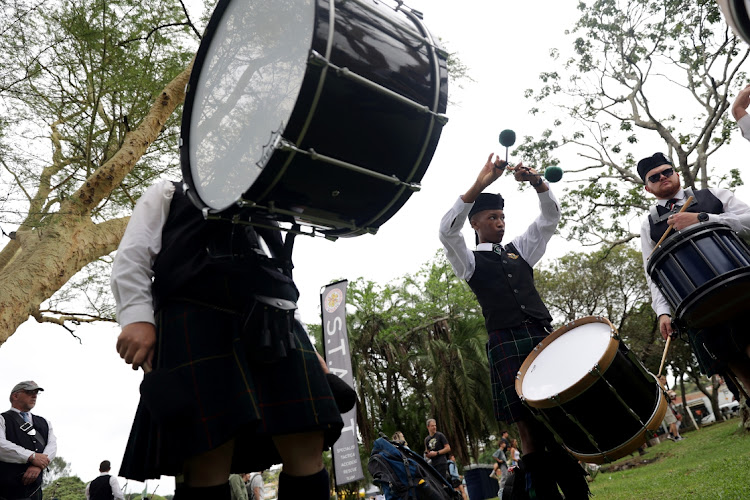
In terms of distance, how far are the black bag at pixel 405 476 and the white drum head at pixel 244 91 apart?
5.55 m

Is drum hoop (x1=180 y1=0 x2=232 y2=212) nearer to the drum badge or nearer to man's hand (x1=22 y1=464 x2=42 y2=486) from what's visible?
man's hand (x1=22 y1=464 x2=42 y2=486)

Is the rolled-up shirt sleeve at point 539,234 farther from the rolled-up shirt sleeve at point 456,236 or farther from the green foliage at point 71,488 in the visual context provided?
the green foliage at point 71,488

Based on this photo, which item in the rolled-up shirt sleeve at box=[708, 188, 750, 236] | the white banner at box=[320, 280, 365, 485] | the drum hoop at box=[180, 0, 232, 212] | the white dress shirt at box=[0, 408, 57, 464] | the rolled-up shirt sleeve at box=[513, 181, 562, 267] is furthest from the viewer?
the white banner at box=[320, 280, 365, 485]

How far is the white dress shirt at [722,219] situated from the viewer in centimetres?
293

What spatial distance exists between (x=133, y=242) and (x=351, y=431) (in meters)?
10.3

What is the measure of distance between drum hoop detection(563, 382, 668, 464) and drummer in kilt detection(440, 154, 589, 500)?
1.15ft

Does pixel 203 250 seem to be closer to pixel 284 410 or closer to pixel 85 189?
pixel 284 410

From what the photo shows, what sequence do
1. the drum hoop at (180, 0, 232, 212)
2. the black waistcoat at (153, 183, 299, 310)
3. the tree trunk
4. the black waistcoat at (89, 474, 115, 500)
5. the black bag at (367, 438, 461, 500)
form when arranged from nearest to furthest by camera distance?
the black waistcoat at (153, 183, 299, 310), the drum hoop at (180, 0, 232, 212), the black bag at (367, 438, 461, 500), the tree trunk, the black waistcoat at (89, 474, 115, 500)

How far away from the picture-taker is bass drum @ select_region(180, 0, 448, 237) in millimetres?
1537

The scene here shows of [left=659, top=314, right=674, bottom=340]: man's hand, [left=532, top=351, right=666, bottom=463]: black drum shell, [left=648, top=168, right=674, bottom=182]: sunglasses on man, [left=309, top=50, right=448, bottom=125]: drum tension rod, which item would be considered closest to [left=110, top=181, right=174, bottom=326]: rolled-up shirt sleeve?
[left=309, top=50, right=448, bottom=125]: drum tension rod

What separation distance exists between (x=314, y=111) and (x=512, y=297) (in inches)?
79.1

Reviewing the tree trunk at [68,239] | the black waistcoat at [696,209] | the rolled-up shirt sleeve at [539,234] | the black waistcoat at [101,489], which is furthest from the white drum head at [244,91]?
the black waistcoat at [101,489]

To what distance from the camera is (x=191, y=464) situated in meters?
1.57

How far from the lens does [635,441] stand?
2.42m
